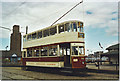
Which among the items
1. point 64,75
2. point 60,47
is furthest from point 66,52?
point 64,75

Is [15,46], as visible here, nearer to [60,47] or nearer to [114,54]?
[114,54]

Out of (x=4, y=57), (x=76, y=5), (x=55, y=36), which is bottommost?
(x=4, y=57)

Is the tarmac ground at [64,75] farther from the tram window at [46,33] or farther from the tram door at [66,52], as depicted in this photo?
the tram window at [46,33]

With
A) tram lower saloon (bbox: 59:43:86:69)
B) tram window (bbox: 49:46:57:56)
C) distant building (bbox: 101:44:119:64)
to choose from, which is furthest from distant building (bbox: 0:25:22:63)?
tram lower saloon (bbox: 59:43:86:69)

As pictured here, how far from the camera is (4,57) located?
48.6 metres

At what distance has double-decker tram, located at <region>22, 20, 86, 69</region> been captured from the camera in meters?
12.6

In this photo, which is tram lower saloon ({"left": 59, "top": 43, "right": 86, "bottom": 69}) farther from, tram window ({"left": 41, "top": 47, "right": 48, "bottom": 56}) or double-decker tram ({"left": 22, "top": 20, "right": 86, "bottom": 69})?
tram window ({"left": 41, "top": 47, "right": 48, "bottom": 56})

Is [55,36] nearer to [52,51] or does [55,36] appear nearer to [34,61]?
[52,51]

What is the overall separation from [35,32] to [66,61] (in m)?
5.41

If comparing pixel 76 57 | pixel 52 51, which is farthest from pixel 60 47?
pixel 76 57

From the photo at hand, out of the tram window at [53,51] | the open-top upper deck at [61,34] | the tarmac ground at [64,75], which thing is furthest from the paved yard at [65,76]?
the open-top upper deck at [61,34]

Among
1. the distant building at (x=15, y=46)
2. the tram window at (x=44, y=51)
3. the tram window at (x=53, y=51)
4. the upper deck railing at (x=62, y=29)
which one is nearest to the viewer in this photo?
the upper deck railing at (x=62, y=29)

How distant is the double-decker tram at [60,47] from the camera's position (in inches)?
495

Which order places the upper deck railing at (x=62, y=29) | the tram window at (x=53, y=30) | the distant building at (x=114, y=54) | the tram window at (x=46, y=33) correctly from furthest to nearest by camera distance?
the distant building at (x=114, y=54)
the tram window at (x=46, y=33)
the tram window at (x=53, y=30)
the upper deck railing at (x=62, y=29)
